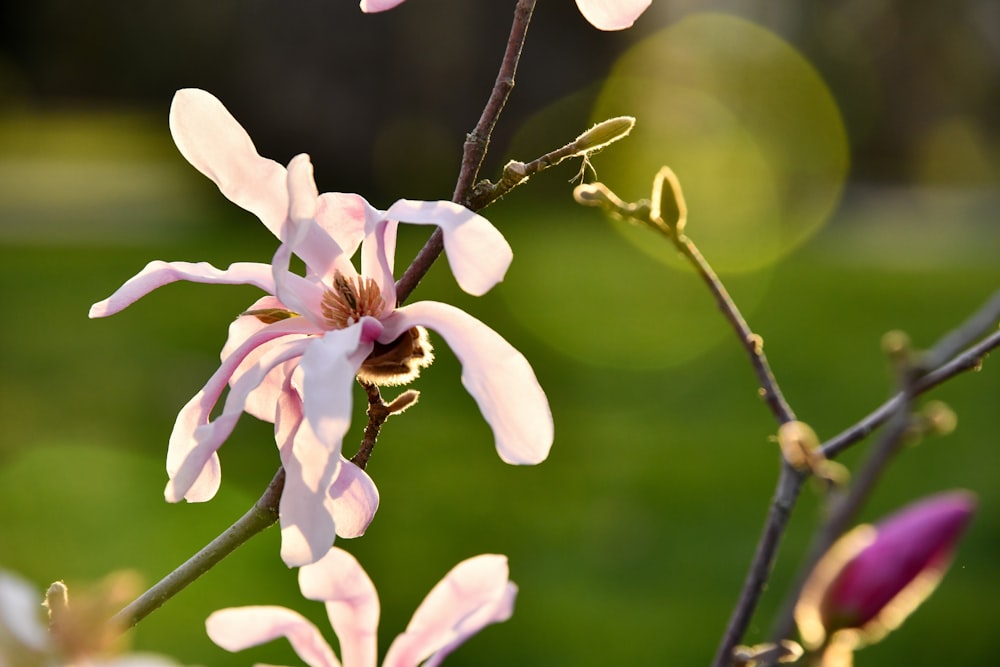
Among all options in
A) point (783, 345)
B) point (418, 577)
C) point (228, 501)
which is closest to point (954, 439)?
point (783, 345)

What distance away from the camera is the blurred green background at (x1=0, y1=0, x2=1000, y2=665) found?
240cm

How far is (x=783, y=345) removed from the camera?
4066mm

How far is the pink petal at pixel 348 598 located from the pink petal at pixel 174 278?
10 cm

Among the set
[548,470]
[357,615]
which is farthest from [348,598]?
[548,470]

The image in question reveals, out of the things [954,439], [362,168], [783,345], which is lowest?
[954,439]

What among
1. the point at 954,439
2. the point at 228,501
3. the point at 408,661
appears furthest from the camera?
the point at 954,439

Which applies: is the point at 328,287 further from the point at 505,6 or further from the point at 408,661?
the point at 505,6

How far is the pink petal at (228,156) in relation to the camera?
445 mm

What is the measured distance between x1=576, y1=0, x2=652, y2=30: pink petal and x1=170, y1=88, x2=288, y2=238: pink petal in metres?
0.13

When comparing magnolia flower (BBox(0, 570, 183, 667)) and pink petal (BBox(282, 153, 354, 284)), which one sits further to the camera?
pink petal (BBox(282, 153, 354, 284))

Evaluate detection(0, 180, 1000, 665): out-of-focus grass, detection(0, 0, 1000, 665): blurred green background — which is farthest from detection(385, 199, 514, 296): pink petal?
detection(0, 0, 1000, 665): blurred green background

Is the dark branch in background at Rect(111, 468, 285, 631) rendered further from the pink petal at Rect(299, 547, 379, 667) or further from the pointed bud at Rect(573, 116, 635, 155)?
the pointed bud at Rect(573, 116, 635, 155)

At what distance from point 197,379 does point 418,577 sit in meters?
1.38

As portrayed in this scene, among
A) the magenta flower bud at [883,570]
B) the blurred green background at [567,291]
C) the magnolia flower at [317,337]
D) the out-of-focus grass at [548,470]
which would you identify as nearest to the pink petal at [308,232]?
the magnolia flower at [317,337]
